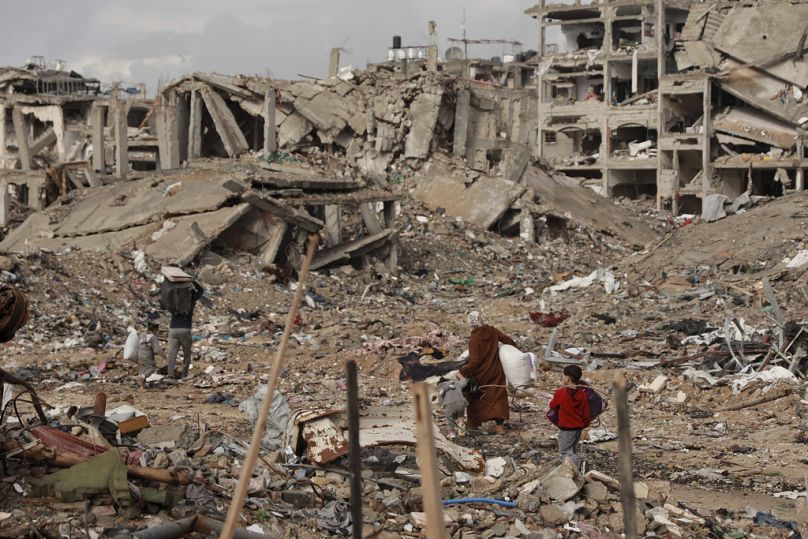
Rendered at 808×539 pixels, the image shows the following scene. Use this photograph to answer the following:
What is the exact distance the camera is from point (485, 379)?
8922 millimetres

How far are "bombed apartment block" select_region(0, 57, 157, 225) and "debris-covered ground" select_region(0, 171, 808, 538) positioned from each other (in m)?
7.80

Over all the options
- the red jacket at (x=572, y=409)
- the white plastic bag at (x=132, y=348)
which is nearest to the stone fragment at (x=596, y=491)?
the red jacket at (x=572, y=409)

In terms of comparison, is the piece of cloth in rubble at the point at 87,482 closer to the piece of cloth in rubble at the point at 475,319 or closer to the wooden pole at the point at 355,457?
the wooden pole at the point at 355,457

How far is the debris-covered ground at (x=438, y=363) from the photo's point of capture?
6.57 m

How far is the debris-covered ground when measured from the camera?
6.57m

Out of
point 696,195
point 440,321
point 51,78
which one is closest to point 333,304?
point 440,321

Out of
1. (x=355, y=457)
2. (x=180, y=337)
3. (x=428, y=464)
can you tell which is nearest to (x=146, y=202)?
(x=180, y=337)

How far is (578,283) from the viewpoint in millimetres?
18891

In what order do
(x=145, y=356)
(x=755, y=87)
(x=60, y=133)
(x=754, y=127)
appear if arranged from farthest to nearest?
1. (x=60, y=133)
2. (x=755, y=87)
3. (x=754, y=127)
4. (x=145, y=356)

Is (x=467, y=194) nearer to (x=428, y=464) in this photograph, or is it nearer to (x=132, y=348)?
(x=132, y=348)

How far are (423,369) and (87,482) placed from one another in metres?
5.41

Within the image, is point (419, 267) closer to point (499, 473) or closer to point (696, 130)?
point (499, 473)

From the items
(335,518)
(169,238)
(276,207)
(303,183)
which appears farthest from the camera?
A: (303,183)

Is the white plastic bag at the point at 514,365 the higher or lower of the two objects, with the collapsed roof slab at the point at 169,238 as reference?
lower
